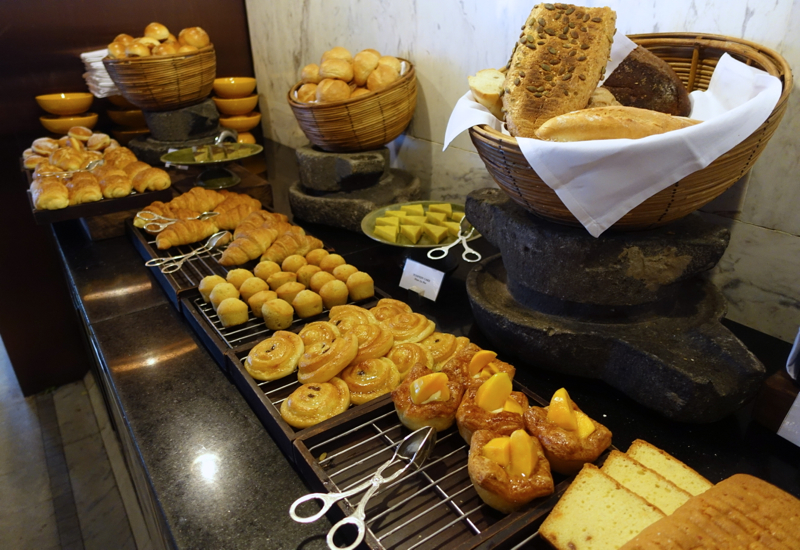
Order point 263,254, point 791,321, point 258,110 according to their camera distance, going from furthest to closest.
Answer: point 258,110
point 263,254
point 791,321

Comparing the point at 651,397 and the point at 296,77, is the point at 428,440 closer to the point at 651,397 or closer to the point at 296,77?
the point at 651,397

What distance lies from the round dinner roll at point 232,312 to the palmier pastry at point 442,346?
1.93 ft

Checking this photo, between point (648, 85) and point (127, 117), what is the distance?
3.47 metres

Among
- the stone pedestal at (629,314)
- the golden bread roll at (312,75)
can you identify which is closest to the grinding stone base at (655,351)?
the stone pedestal at (629,314)

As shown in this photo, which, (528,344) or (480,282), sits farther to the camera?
(480,282)

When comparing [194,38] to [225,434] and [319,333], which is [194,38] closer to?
[319,333]

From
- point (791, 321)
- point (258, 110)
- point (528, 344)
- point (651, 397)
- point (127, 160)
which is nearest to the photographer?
point (651, 397)

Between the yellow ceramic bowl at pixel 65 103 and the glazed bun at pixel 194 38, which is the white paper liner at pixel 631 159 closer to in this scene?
the glazed bun at pixel 194 38

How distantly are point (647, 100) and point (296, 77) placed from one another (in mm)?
2741

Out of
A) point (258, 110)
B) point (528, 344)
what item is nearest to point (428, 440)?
point (528, 344)

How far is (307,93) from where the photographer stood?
94.4 inches

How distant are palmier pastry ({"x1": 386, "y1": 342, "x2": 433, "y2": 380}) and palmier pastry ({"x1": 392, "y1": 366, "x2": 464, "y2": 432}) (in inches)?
7.3

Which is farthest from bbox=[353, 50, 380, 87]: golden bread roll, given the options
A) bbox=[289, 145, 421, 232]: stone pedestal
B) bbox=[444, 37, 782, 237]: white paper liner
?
bbox=[444, 37, 782, 237]: white paper liner

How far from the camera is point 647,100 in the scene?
50.0 inches
